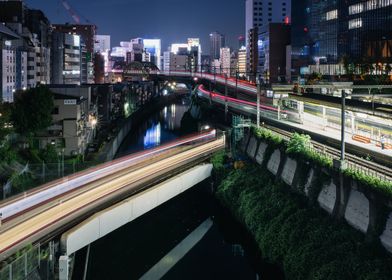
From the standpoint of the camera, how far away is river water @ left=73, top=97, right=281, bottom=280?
2183 cm

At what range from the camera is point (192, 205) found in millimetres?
32125

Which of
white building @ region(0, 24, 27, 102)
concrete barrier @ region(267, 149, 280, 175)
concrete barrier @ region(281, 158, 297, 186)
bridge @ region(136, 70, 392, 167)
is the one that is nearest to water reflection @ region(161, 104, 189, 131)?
bridge @ region(136, 70, 392, 167)

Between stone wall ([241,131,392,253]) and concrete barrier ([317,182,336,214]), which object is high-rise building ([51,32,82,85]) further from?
concrete barrier ([317,182,336,214])

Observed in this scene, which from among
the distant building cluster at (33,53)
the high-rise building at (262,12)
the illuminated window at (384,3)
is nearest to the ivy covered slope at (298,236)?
the distant building cluster at (33,53)

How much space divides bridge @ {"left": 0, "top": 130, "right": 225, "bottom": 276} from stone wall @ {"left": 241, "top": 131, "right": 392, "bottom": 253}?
662cm

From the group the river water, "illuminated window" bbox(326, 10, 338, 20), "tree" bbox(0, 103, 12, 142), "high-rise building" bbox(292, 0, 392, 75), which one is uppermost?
"illuminated window" bbox(326, 10, 338, 20)

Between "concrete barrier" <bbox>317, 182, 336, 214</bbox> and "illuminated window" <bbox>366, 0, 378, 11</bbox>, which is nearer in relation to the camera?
"concrete barrier" <bbox>317, 182, 336, 214</bbox>

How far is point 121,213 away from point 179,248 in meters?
4.34

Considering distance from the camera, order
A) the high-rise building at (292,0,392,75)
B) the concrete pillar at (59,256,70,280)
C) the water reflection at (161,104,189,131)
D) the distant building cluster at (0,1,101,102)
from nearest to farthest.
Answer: the concrete pillar at (59,256,70,280) → the distant building cluster at (0,1,101,102) → the high-rise building at (292,0,392,75) → the water reflection at (161,104,189,131)

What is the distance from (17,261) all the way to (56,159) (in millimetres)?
20938

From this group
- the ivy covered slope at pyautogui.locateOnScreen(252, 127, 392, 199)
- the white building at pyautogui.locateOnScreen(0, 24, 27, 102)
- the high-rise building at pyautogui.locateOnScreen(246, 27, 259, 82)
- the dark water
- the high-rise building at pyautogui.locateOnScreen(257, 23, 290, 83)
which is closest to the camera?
the ivy covered slope at pyautogui.locateOnScreen(252, 127, 392, 199)

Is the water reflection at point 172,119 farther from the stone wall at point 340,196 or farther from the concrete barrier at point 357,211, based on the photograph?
the concrete barrier at point 357,211

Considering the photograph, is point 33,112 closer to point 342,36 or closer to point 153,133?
point 153,133

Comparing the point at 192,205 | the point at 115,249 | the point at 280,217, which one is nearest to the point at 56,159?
the point at 192,205
